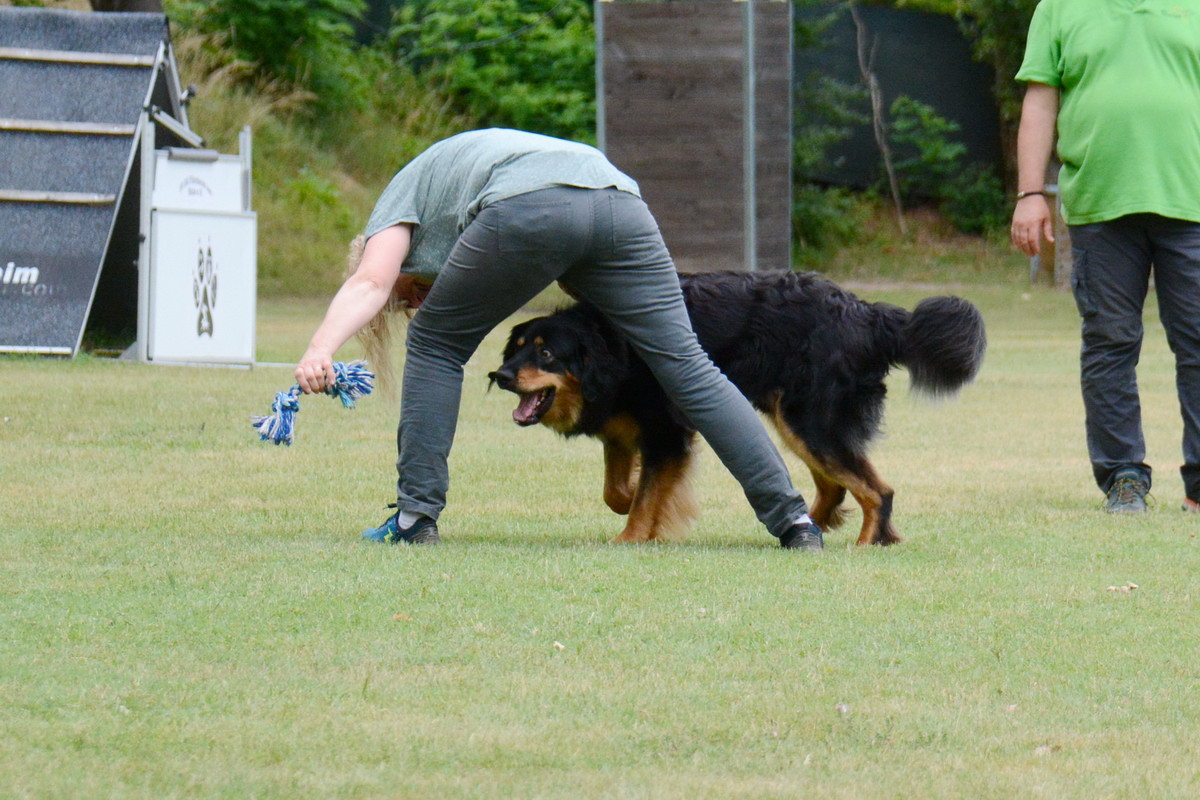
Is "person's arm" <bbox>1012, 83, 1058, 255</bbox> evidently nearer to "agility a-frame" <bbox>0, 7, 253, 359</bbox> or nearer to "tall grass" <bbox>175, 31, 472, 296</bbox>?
"agility a-frame" <bbox>0, 7, 253, 359</bbox>

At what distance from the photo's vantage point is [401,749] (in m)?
2.77

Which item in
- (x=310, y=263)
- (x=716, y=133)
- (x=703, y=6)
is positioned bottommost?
(x=310, y=263)

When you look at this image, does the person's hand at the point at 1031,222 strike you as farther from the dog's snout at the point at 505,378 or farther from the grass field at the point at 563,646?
the dog's snout at the point at 505,378

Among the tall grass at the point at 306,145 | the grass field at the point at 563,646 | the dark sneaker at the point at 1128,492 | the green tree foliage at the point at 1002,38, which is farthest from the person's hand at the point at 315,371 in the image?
the green tree foliage at the point at 1002,38

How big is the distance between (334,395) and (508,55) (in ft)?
70.2

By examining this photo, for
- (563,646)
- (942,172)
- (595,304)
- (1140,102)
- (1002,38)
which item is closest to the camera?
(563,646)

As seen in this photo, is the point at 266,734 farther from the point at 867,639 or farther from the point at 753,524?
the point at 753,524

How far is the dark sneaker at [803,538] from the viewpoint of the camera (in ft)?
16.0

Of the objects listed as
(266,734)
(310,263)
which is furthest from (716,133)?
(266,734)

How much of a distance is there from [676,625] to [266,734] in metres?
1.19

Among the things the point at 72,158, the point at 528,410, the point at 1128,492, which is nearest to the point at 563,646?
the point at 528,410

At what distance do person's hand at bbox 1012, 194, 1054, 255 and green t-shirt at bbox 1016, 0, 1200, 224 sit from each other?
8.3 inches

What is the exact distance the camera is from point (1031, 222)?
600cm

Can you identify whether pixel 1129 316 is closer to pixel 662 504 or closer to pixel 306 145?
pixel 662 504
